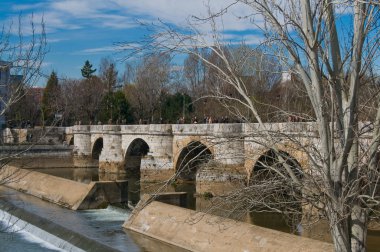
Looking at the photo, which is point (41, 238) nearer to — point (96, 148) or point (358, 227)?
point (358, 227)

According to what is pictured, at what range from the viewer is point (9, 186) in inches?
1221

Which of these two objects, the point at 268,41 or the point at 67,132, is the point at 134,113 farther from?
the point at 268,41

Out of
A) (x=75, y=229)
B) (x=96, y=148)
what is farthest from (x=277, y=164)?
(x=96, y=148)

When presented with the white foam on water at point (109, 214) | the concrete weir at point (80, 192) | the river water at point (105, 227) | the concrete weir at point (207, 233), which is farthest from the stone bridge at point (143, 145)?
the concrete weir at point (207, 233)

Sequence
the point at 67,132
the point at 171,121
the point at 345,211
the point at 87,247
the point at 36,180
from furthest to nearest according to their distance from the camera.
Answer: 1. the point at 171,121
2. the point at 67,132
3. the point at 36,180
4. the point at 87,247
5. the point at 345,211

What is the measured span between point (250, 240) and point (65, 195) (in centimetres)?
1306

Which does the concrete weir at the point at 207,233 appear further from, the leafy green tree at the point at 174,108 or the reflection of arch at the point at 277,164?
the leafy green tree at the point at 174,108

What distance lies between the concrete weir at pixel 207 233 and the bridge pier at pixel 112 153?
22637mm

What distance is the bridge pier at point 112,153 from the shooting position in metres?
42.3

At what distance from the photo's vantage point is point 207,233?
1605 centimetres

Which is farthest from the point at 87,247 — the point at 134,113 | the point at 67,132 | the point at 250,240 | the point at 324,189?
the point at 134,113

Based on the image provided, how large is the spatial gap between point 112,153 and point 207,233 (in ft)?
90.0

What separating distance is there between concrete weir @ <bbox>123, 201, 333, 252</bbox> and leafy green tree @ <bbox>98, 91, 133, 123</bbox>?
4274 cm

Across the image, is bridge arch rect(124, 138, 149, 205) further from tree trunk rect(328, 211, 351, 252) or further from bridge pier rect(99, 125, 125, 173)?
tree trunk rect(328, 211, 351, 252)
